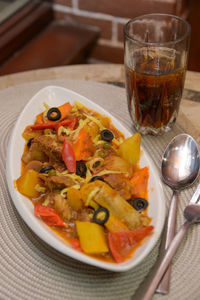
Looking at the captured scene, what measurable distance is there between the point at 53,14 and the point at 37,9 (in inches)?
7.8

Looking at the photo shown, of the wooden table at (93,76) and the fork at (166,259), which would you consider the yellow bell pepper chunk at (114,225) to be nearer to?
the fork at (166,259)

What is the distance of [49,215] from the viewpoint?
1373 millimetres

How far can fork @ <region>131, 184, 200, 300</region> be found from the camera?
3.90 feet

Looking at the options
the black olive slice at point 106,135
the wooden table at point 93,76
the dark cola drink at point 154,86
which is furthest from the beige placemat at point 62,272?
the wooden table at point 93,76

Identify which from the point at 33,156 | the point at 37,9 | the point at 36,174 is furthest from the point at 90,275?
the point at 37,9

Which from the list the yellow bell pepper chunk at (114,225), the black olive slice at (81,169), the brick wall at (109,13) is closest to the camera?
the yellow bell pepper chunk at (114,225)

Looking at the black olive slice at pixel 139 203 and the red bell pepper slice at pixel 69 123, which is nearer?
the black olive slice at pixel 139 203

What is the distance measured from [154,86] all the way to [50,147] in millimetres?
593

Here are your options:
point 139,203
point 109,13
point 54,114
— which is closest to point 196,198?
point 139,203

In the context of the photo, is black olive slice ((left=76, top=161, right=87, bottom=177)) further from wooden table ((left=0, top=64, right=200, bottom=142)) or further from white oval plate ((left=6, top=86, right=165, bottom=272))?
wooden table ((left=0, top=64, right=200, bottom=142))

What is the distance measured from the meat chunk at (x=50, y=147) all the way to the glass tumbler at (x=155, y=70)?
0.52m

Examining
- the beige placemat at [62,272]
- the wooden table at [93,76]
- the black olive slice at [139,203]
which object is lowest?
the beige placemat at [62,272]

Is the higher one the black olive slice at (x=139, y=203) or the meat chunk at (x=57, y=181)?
the meat chunk at (x=57, y=181)

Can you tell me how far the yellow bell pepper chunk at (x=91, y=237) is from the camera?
1.22 meters
